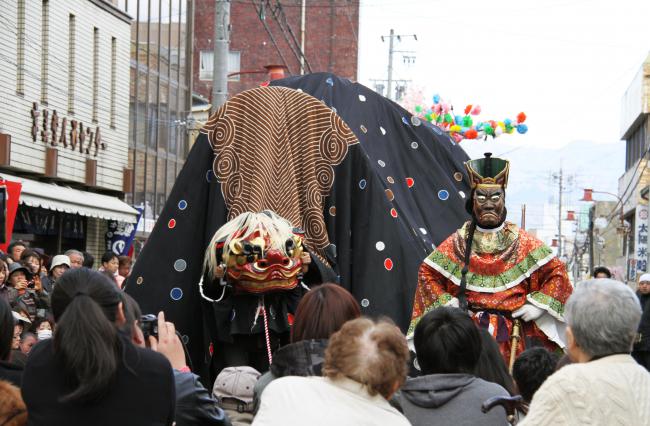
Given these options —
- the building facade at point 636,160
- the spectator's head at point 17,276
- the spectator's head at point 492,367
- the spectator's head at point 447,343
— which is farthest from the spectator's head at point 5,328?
the building facade at point 636,160

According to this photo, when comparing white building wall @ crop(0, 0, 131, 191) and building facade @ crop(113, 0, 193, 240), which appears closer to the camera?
white building wall @ crop(0, 0, 131, 191)

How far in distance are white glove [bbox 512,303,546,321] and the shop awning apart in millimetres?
14208

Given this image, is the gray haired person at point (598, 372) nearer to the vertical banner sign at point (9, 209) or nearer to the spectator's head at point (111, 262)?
the spectator's head at point (111, 262)

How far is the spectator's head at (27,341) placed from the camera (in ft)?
24.0

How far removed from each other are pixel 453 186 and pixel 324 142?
175cm

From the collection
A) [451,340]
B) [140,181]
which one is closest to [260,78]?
[140,181]

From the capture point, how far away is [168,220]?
25.2ft

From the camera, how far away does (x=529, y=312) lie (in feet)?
22.8

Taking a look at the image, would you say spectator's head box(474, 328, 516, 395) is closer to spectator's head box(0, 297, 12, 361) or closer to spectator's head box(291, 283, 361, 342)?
spectator's head box(291, 283, 361, 342)

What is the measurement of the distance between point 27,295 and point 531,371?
18.9ft

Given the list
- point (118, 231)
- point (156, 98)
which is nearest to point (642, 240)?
point (156, 98)

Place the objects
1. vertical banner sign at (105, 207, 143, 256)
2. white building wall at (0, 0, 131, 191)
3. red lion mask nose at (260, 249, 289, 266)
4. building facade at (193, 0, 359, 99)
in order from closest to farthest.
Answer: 1. red lion mask nose at (260, 249, 289, 266)
2. white building wall at (0, 0, 131, 191)
3. vertical banner sign at (105, 207, 143, 256)
4. building facade at (193, 0, 359, 99)

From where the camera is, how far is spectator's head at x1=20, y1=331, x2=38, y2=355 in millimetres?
7305

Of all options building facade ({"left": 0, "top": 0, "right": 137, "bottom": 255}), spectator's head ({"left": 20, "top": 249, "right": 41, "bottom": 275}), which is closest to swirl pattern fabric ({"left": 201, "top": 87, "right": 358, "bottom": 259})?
spectator's head ({"left": 20, "top": 249, "right": 41, "bottom": 275})
